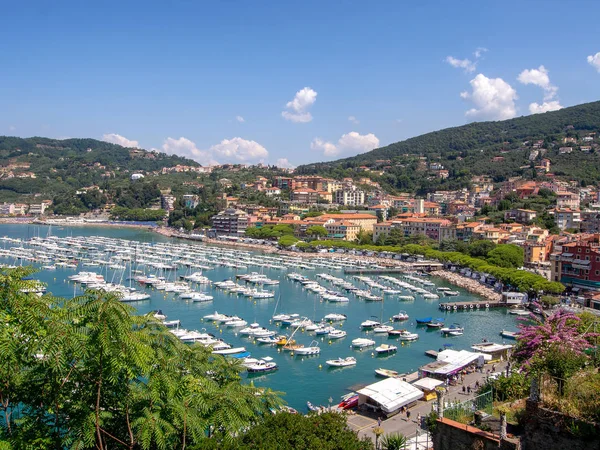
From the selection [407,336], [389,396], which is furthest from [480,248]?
[389,396]

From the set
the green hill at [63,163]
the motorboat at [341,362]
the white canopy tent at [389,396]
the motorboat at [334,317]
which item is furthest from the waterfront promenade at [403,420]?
the green hill at [63,163]

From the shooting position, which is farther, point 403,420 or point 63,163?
point 63,163

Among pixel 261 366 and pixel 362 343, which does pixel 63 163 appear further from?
pixel 261 366

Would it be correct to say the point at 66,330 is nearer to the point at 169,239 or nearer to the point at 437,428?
the point at 437,428

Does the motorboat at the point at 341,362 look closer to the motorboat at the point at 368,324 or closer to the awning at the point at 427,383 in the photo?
the awning at the point at 427,383

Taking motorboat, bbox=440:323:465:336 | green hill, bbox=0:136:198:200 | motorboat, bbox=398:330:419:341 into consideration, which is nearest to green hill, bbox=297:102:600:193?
green hill, bbox=0:136:198:200

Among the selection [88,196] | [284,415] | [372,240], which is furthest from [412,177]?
[284,415]
